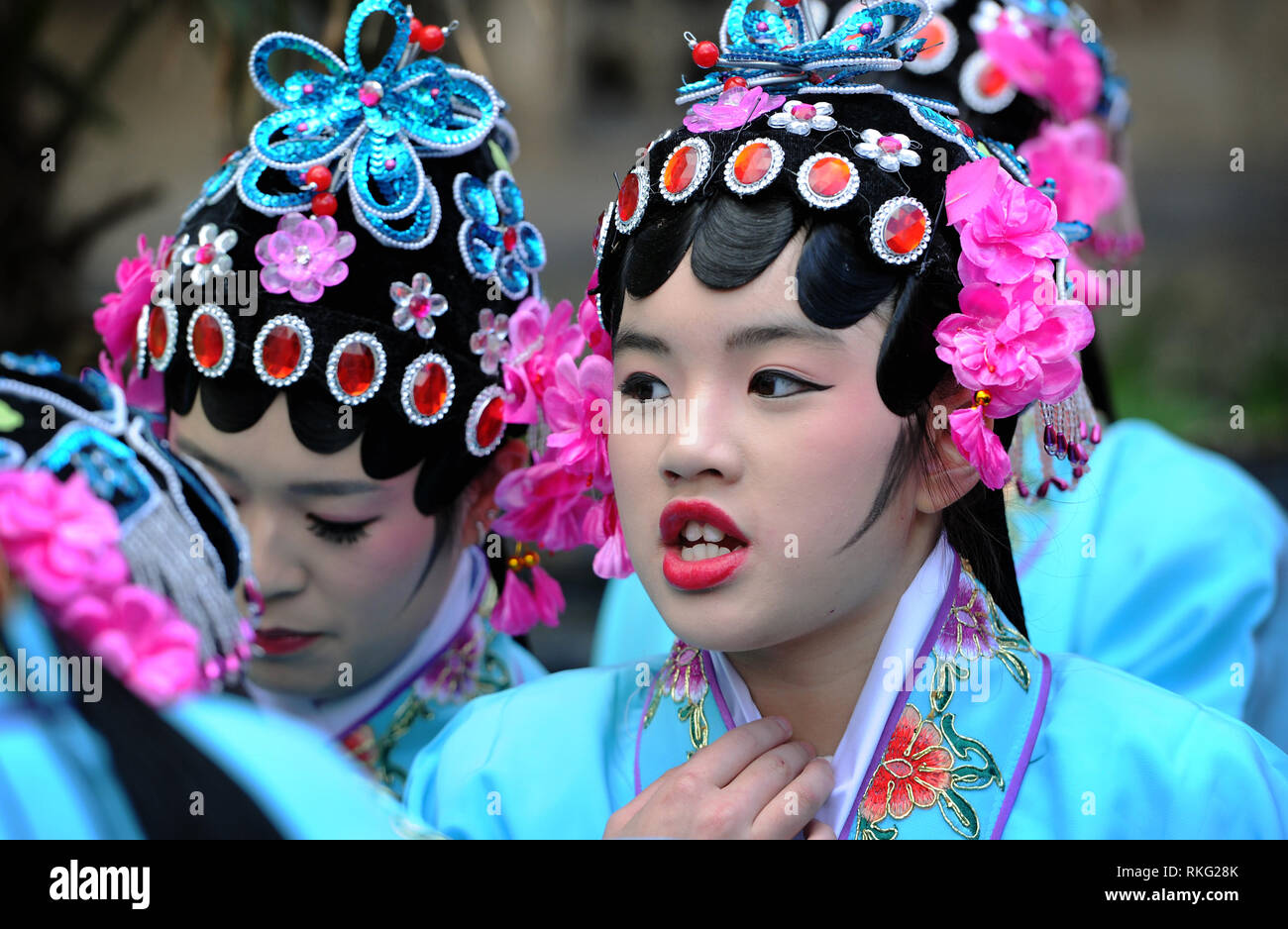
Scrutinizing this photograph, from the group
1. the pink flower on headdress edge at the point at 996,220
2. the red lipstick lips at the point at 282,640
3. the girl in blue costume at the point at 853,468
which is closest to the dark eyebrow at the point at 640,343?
the girl in blue costume at the point at 853,468

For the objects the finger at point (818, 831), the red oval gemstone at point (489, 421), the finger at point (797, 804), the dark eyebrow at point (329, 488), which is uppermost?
the red oval gemstone at point (489, 421)

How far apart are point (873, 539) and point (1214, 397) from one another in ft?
11.8

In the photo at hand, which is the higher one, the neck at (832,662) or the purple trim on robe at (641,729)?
the neck at (832,662)

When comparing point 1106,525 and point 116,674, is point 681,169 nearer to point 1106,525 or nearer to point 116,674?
point 116,674

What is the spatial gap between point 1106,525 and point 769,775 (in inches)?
46.5

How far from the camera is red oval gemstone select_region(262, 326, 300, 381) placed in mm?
1765

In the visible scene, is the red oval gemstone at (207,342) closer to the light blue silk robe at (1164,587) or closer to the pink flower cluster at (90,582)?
the pink flower cluster at (90,582)

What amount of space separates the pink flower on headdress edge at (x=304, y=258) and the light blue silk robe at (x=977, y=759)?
632 mm

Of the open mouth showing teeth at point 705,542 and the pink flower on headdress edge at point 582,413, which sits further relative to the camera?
the pink flower on headdress edge at point 582,413

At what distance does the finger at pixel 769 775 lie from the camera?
142 cm

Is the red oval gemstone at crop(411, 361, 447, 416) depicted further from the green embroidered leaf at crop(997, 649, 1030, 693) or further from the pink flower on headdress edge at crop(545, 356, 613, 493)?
the green embroidered leaf at crop(997, 649, 1030, 693)

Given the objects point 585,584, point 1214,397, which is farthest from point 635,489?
point 1214,397

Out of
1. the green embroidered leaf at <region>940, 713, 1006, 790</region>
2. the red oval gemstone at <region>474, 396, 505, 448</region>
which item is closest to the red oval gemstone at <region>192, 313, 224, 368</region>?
the red oval gemstone at <region>474, 396, 505, 448</region>

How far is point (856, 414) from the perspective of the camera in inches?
54.9
